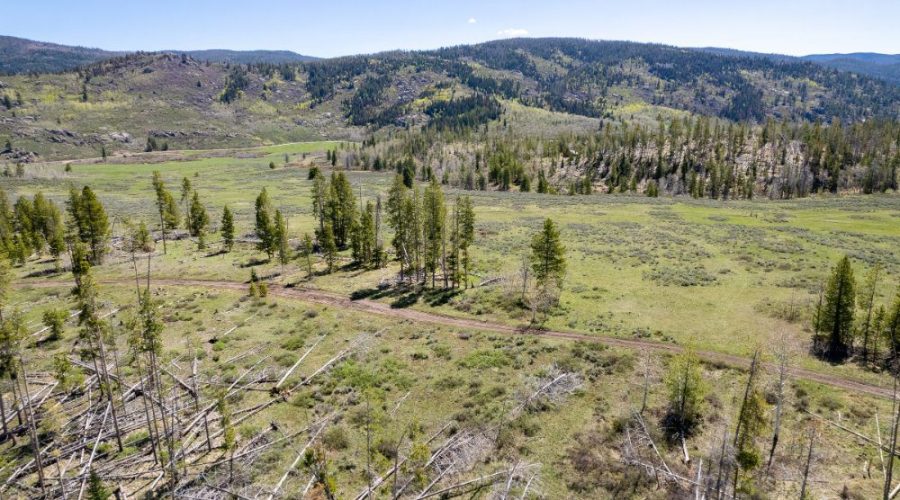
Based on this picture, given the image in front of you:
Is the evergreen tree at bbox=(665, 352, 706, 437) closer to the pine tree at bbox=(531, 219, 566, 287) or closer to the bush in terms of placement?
the pine tree at bbox=(531, 219, 566, 287)

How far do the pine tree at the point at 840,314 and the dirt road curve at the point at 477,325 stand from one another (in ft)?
13.6

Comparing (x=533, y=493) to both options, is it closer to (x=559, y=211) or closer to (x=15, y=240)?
(x=15, y=240)

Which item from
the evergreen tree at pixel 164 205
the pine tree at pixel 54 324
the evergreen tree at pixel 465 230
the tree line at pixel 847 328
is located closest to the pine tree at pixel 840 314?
the tree line at pixel 847 328

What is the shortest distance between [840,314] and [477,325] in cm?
2665

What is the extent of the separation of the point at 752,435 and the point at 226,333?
122ft

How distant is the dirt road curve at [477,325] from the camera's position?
96.8 feet

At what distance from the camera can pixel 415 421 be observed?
26016mm

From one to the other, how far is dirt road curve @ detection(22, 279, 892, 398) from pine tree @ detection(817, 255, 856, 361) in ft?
13.6

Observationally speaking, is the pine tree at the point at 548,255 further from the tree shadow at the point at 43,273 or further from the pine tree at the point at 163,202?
the tree shadow at the point at 43,273

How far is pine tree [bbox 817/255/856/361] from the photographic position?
32.6 meters

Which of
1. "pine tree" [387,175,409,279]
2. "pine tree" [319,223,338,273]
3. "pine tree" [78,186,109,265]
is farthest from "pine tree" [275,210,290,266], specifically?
"pine tree" [78,186,109,265]

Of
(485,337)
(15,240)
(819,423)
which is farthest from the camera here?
(15,240)

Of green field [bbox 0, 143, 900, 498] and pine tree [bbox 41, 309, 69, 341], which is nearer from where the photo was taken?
green field [bbox 0, 143, 900, 498]

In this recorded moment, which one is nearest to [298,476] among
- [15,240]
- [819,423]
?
[819,423]
